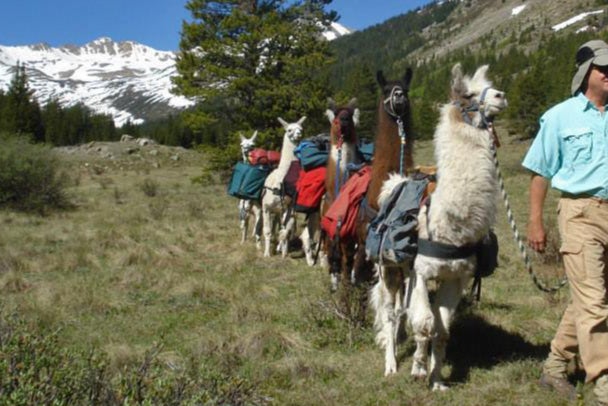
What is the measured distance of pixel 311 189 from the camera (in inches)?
327

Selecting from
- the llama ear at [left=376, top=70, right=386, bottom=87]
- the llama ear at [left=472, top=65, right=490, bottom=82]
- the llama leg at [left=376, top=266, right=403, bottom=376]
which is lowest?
the llama leg at [left=376, top=266, right=403, bottom=376]

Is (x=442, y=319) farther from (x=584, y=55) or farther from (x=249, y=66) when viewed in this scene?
(x=249, y=66)

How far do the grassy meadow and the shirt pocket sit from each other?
58.6 inches

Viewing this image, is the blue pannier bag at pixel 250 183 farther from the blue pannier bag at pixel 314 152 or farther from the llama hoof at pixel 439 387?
the llama hoof at pixel 439 387

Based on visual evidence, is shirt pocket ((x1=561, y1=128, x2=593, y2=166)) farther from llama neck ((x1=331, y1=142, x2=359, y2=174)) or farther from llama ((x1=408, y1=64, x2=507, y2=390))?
llama neck ((x1=331, y1=142, x2=359, y2=174))

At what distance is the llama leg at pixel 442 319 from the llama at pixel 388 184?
0.44 m

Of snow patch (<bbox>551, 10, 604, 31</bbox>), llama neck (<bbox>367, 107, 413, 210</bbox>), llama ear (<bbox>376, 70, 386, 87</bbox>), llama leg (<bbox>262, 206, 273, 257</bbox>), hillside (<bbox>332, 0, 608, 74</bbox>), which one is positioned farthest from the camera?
snow patch (<bbox>551, 10, 604, 31</bbox>)

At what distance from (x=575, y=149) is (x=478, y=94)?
28.4 inches

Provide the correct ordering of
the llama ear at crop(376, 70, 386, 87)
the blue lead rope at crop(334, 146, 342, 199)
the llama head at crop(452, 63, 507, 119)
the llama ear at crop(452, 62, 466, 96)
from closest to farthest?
1. the llama head at crop(452, 63, 507, 119)
2. the llama ear at crop(452, 62, 466, 96)
3. the llama ear at crop(376, 70, 386, 87)
4. the blue lead rope at crop(334, 146, 342, 199)

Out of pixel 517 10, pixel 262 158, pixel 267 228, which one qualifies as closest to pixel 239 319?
pixel 267 228

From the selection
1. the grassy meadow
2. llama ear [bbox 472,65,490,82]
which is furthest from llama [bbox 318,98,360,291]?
llama ear [bbox 472,65,490,82]

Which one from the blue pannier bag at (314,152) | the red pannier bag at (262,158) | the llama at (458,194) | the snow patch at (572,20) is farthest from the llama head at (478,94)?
the snow patch at (572,20)

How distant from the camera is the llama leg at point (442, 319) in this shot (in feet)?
13.6

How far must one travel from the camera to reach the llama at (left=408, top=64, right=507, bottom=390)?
12.6ft
